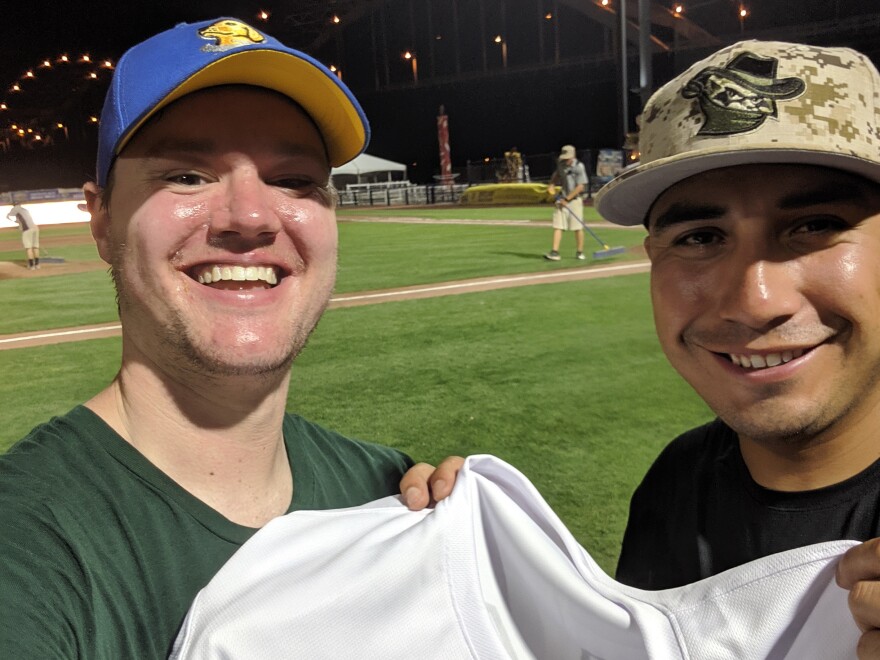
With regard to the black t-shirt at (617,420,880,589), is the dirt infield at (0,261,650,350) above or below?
below

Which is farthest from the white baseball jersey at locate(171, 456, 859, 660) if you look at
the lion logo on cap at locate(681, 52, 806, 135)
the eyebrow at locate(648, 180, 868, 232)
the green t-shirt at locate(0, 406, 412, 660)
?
the lion logo on cap at locate(681, 52, 806, 135)

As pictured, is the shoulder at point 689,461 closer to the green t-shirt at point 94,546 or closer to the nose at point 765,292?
the nose at point 765,292

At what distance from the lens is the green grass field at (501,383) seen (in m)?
3.79

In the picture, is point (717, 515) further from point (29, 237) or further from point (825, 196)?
point (29, 237)

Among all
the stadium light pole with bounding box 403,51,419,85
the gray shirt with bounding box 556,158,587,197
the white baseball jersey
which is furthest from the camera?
the stadium light pole with bounding box 403,51,419,85

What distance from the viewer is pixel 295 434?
5.72 feet

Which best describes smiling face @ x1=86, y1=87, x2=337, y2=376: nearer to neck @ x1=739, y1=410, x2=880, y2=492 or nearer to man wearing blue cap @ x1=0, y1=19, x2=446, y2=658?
man wearing blue cap @ x1=0, y1=19, x2=446, y2=658

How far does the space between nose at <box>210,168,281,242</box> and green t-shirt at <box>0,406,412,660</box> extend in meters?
0.48

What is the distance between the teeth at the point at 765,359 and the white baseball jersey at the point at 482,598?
478 millimetres

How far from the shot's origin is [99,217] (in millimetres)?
1623

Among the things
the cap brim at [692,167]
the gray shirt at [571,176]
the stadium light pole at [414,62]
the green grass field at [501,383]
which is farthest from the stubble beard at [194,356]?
the stadium light pole at [414,62]

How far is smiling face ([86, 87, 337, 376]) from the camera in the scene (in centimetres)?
146

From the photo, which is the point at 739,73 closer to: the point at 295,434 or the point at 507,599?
the point at 507,599

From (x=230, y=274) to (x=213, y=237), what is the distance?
0.29 feet
